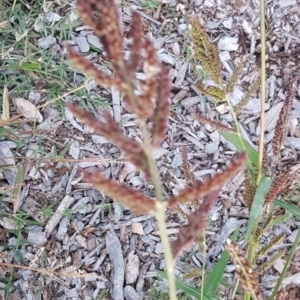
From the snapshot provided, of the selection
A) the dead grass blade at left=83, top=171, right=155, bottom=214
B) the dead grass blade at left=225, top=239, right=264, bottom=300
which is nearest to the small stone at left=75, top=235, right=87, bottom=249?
the dead grass blade at left=225, top=239, right=264, bottom=300

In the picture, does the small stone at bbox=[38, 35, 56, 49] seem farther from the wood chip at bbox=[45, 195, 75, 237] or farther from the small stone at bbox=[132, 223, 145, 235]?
the small stone at bbox=[132, 223, 145, 235]

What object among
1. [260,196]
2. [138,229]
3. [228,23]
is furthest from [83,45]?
[260,196]

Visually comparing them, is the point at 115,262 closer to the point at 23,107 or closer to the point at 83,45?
the point at 23,107

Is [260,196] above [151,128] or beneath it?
beneath

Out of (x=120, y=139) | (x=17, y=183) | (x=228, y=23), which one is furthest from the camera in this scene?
(x=228, y=23)

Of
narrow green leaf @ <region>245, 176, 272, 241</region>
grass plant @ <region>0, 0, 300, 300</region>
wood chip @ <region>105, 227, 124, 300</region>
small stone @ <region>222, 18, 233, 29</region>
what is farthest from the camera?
small stone @ <region>222, 18, 233, 29</region>

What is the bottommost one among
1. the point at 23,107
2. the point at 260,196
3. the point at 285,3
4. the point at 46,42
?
the point at 23,107

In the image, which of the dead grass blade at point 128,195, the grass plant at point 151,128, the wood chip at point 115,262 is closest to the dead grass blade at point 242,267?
the grass plant at point 151,128

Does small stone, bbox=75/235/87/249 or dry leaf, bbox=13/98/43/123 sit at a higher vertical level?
dry leaf, bbox=13/98/43/123

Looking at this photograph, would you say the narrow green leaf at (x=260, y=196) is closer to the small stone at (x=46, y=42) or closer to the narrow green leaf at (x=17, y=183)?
the narrow green leaf at (x=17, y=183)

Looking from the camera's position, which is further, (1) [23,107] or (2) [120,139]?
(1) [23,107]
